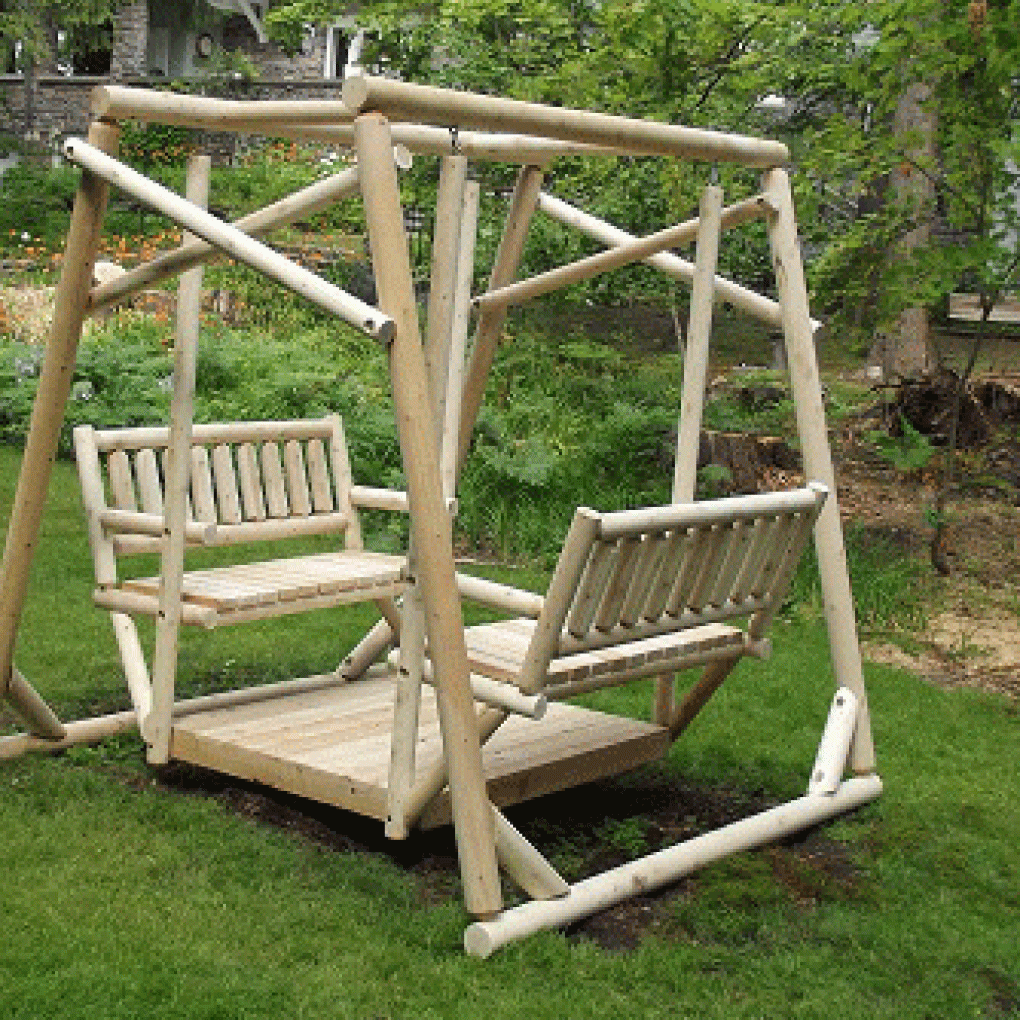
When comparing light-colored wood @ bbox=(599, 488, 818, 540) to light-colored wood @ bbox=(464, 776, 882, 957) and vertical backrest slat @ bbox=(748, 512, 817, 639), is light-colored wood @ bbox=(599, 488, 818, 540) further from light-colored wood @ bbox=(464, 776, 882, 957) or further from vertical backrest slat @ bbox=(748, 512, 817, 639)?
light-colored wood @ bbox=(464, 776, 882, 957)

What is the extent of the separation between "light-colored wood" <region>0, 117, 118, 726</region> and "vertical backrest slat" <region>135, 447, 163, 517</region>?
0.63m

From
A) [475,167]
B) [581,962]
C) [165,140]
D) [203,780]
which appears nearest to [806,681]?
[203,780]

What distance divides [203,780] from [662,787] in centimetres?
142

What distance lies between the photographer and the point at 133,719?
585 centimetres

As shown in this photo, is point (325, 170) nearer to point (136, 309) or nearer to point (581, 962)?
point (136, 309)

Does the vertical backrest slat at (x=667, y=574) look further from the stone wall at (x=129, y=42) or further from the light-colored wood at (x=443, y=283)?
the stone wall at (x=129, y=42)

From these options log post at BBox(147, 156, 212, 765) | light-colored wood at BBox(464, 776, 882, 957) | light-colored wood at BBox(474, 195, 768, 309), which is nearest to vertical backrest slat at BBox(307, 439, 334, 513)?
light-colored wood at BBox(474, 195, 768, 309)

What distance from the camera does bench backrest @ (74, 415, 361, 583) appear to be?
5703 mm

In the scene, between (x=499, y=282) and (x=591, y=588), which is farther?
(x=499, y=282)

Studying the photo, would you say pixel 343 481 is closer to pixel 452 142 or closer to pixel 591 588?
→ pixel 452 142

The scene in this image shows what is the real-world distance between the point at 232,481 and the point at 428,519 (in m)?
2.17

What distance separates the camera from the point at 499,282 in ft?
18.8

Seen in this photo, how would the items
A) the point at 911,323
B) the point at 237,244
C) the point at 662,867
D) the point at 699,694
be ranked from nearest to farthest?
the point at 237,244 → the point at 662,867 → the point at 699,694 → the point at 911,323

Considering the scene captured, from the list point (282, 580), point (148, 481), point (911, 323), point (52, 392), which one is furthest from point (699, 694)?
point (911, 323)
